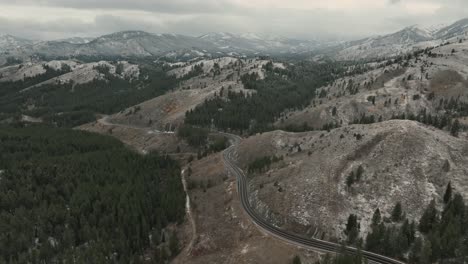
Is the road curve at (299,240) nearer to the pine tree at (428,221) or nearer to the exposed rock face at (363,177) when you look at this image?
the exposed rock face at (363,177)

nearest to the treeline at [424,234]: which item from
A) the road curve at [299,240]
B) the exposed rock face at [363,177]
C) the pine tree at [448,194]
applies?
the pine tree at [448,194]

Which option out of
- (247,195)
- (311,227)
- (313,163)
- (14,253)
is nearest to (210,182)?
(247,195)

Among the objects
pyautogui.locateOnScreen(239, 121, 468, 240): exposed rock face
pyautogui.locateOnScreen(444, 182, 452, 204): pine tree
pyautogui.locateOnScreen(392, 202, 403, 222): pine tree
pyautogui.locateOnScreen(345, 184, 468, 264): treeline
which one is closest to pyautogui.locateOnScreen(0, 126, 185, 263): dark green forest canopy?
pyautogui.locateOnScreen(239, 121, 468, 240): exposed rock face

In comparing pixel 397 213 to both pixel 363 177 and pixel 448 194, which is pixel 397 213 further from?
pixel 363 177

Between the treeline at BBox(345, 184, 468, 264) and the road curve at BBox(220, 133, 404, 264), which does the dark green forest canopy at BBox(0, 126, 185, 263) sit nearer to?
the road curve at BBox(220, 133, 404, 264)

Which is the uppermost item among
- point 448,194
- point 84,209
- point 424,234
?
point 448,194

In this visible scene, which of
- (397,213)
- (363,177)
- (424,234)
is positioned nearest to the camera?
(424,234)

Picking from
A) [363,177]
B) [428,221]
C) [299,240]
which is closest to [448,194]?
[428,221]
